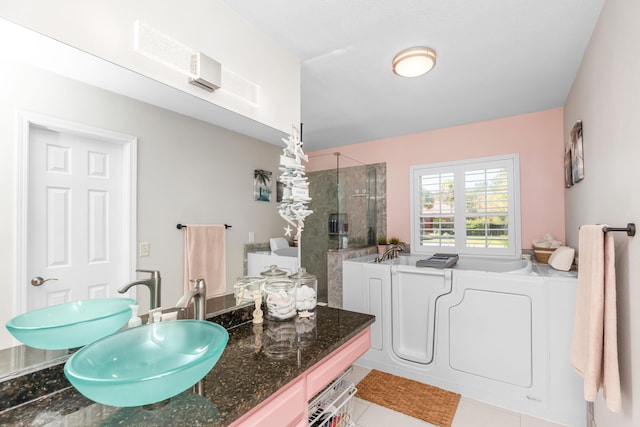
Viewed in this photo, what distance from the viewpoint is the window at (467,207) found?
307 centimetres

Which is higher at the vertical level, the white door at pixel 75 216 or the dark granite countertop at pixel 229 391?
the white door at pixel 75 216

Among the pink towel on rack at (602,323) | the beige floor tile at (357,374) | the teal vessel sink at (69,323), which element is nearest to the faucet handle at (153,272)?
the teal vessel sink at (69,323)

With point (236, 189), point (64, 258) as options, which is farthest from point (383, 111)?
point (64, 258)

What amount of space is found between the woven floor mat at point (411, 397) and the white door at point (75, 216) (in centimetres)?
202

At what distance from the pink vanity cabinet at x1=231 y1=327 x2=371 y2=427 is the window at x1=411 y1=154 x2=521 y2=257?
237cm

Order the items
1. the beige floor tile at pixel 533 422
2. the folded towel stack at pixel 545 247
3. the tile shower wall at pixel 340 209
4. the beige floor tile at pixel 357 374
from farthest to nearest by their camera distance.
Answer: the folded towel stack at pixel 545 247
the beige floor tile at pixel 357 374
the tile shower wall at pixel 340 209
the beige floor tile at pixel 533 422

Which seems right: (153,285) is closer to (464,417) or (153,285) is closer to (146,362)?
(146,362)

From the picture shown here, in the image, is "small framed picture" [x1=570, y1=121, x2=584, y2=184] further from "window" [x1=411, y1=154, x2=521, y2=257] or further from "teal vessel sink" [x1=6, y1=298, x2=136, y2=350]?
"teal vessel sink" [x1=6, y1=298, x2=136, y2=350]

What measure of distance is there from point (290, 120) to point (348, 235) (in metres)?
1.58

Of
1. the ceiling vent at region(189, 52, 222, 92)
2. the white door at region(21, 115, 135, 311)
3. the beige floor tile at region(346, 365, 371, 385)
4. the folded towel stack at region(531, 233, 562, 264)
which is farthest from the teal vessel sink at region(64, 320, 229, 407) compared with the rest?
the folded towel stack at region(531, 233, 562, 264)

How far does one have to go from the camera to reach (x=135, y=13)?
114 centimetres

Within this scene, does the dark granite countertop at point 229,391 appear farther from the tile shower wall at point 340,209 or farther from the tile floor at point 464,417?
the tile floor at point 464,417

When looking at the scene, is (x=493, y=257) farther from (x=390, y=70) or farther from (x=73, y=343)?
(x=73, y=343)

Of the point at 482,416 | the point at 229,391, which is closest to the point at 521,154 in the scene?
the point at 482,416
